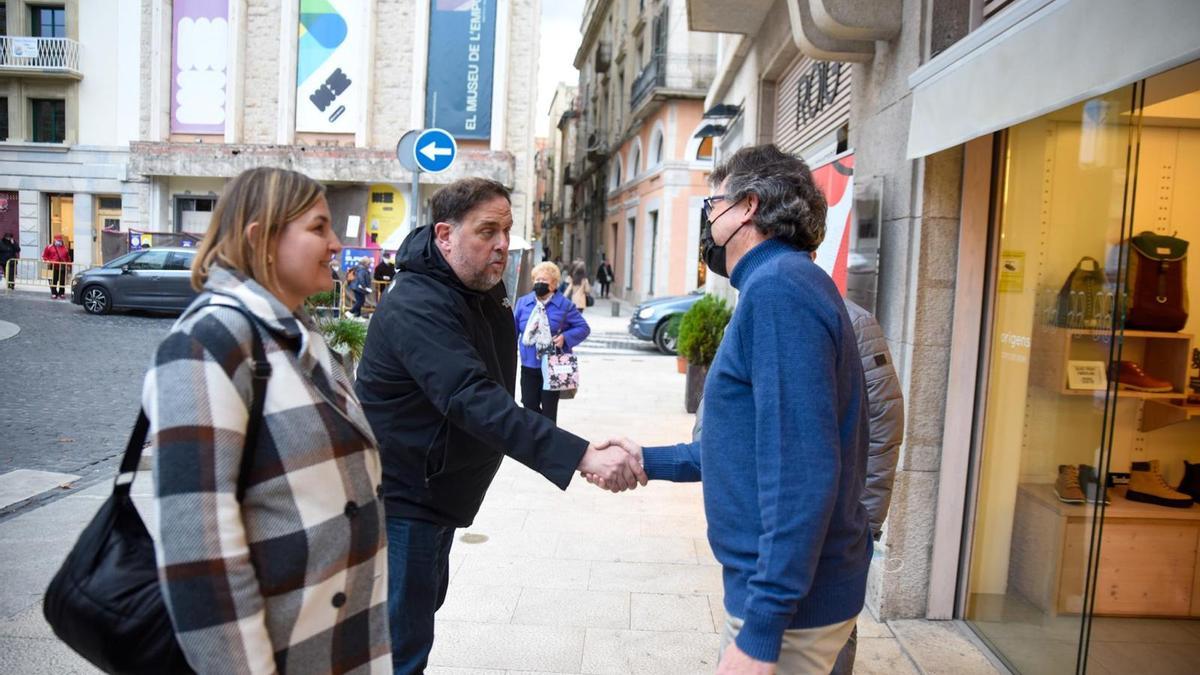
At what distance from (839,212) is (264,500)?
4308 millimetres

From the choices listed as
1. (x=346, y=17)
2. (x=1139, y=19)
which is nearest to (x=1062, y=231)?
(x=1139, y=19)

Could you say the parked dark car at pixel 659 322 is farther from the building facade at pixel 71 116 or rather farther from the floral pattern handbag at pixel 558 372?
the building facade at pixel 71 116

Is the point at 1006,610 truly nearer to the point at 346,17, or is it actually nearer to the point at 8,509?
the point at 8,509

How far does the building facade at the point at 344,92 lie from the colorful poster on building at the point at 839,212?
2273 centimetres

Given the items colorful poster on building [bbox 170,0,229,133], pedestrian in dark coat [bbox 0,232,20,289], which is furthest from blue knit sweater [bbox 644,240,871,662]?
colorful poster on building [bbox 170,0,229,133]

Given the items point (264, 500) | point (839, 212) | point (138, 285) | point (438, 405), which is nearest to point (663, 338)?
point (138, 285)

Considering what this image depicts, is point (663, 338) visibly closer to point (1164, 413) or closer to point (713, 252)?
point (1164, 413)

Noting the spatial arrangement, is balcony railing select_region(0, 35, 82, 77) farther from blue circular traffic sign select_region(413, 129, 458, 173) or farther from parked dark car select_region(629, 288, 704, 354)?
blue circular traffic sign select_region(413, 129, 458, 173)

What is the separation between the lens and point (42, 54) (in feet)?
95.4

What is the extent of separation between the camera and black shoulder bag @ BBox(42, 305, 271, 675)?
1.66 meters

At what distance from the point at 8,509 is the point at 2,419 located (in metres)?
3.28

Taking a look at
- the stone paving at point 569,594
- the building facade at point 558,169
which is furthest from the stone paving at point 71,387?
the building facade at point 558,169

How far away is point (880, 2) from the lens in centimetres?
434

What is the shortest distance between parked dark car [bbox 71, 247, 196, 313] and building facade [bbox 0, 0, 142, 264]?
1255cm
